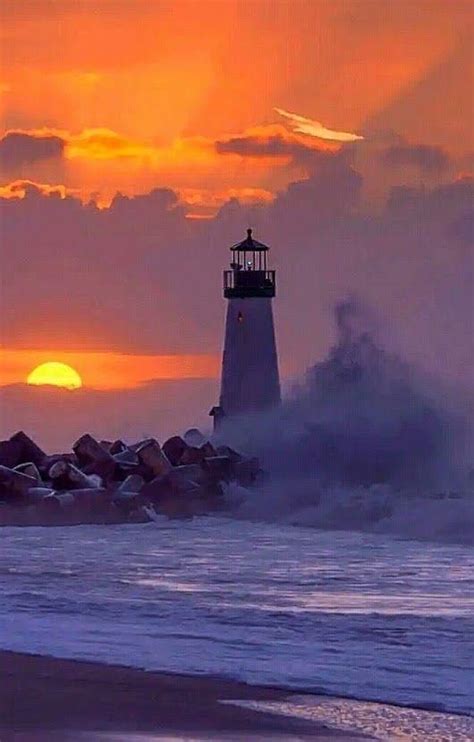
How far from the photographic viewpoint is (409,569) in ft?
42.5

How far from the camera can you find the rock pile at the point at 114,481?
1981 centimetres

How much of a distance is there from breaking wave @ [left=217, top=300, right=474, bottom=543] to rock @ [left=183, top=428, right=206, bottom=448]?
6.20 feet

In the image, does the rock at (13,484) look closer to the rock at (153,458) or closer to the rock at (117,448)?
the rock at (153,458)

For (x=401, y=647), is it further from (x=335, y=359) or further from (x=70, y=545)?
(x=335, y=359)

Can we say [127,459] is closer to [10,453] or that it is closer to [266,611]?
[10,453]

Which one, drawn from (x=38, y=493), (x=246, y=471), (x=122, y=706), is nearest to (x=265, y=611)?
(x=122, y=706)

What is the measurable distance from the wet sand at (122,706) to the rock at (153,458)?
14.4 meters

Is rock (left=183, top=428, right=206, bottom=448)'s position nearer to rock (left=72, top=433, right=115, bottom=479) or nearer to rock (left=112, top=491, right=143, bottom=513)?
rock (left=72, top=433, right=115, bottom=479)

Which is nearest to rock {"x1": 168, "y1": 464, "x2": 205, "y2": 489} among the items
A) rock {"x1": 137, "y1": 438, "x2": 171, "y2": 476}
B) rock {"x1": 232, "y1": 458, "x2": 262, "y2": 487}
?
rock {"x1": 137, "y1": 438, "x2": 171, "y2": 476}

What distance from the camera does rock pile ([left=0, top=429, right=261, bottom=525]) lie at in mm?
19812

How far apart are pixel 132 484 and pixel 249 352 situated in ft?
20.2

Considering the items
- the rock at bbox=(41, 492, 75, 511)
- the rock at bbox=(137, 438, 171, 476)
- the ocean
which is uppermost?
the rock at bbox=(137, 438, 171, 476)

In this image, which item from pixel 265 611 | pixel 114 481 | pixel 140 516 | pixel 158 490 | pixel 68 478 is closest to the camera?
pixel 265 611

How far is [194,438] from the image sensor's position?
95.6ft
